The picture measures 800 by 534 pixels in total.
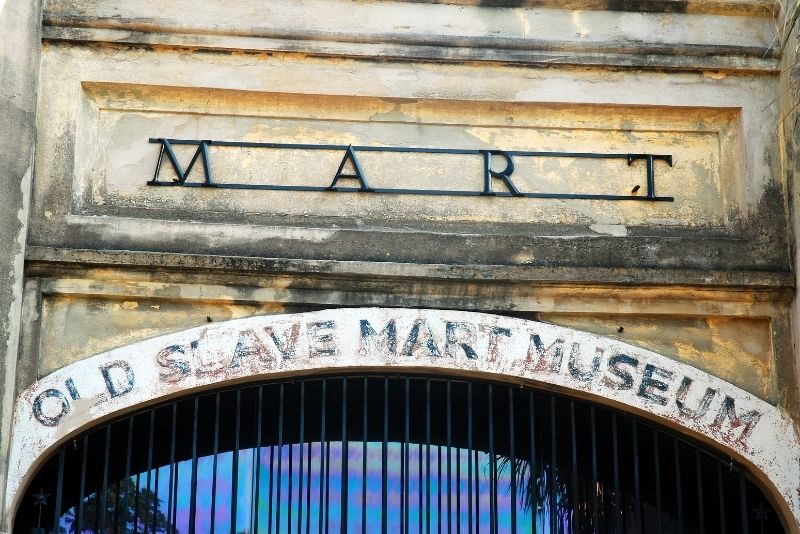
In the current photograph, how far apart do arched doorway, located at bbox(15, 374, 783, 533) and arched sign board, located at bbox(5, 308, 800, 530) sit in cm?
18

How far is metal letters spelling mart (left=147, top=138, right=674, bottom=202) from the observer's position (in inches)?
348

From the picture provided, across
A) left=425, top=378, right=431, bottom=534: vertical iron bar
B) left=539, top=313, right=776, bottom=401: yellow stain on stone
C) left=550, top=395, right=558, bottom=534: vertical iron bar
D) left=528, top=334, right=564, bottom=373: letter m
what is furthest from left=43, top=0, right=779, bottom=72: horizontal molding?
left=550, top=395, right=558, bottom=534: vertical iron bar

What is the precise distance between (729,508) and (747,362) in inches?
34.4

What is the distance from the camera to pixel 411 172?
8953mm

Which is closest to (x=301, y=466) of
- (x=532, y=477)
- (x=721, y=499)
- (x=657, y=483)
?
(x=532, y=477)

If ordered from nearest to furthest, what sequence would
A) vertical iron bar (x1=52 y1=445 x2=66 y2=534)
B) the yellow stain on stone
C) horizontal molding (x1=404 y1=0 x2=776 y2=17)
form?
vertical iron bar (x1=52 y1=445 x2=66 y2=534), the yellow stain on stone, horizontal molding (x1=404 y1=0 x2=776 y2=17)

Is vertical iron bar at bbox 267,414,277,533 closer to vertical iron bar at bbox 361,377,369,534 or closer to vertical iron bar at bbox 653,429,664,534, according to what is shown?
vertical iron bar at bbox 361,377,369,534

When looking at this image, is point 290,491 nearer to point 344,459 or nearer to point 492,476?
point 344,459

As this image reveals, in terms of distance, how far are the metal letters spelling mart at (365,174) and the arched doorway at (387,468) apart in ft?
3.88

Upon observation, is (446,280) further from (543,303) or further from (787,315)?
(787,315)

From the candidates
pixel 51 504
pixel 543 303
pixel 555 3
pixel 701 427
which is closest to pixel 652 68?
pixel 555 3

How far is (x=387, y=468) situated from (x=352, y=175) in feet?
5.85

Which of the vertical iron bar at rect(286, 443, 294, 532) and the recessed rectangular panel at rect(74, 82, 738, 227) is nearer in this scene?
the vertical iron bar at rect(286, 443, 294, 532)

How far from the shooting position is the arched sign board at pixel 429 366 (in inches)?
325
